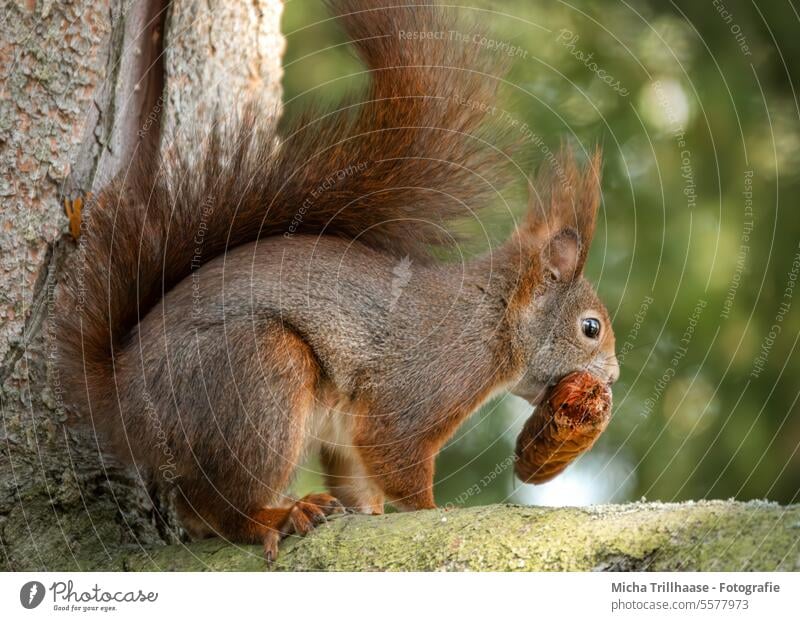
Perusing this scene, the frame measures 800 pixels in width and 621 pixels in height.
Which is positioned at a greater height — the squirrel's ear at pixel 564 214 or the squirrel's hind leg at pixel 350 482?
the squirrel's ear at pixel 564 214

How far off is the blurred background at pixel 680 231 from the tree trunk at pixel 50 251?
→ 2.08 ft

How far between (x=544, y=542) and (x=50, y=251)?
102 cm

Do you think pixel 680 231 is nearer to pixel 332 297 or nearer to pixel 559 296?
pixel 559 296

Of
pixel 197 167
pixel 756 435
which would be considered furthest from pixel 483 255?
pixel 756 435

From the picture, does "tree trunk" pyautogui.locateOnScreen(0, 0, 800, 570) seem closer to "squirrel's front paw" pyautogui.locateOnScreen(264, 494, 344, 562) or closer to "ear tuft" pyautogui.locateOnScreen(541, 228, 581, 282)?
"squirrel's front paw" pyautogui.locateOnScreen(264, 494, 344, 562)

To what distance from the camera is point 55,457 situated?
1.73m

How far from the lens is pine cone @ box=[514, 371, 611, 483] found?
5.85ft

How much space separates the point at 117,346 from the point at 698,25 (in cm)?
174

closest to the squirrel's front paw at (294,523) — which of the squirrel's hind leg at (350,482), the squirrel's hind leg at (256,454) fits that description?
the squirrel's hind leg at (256,454)

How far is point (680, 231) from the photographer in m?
2.55

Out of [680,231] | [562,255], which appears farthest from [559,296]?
[680,231]

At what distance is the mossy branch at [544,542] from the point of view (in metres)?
1.27
